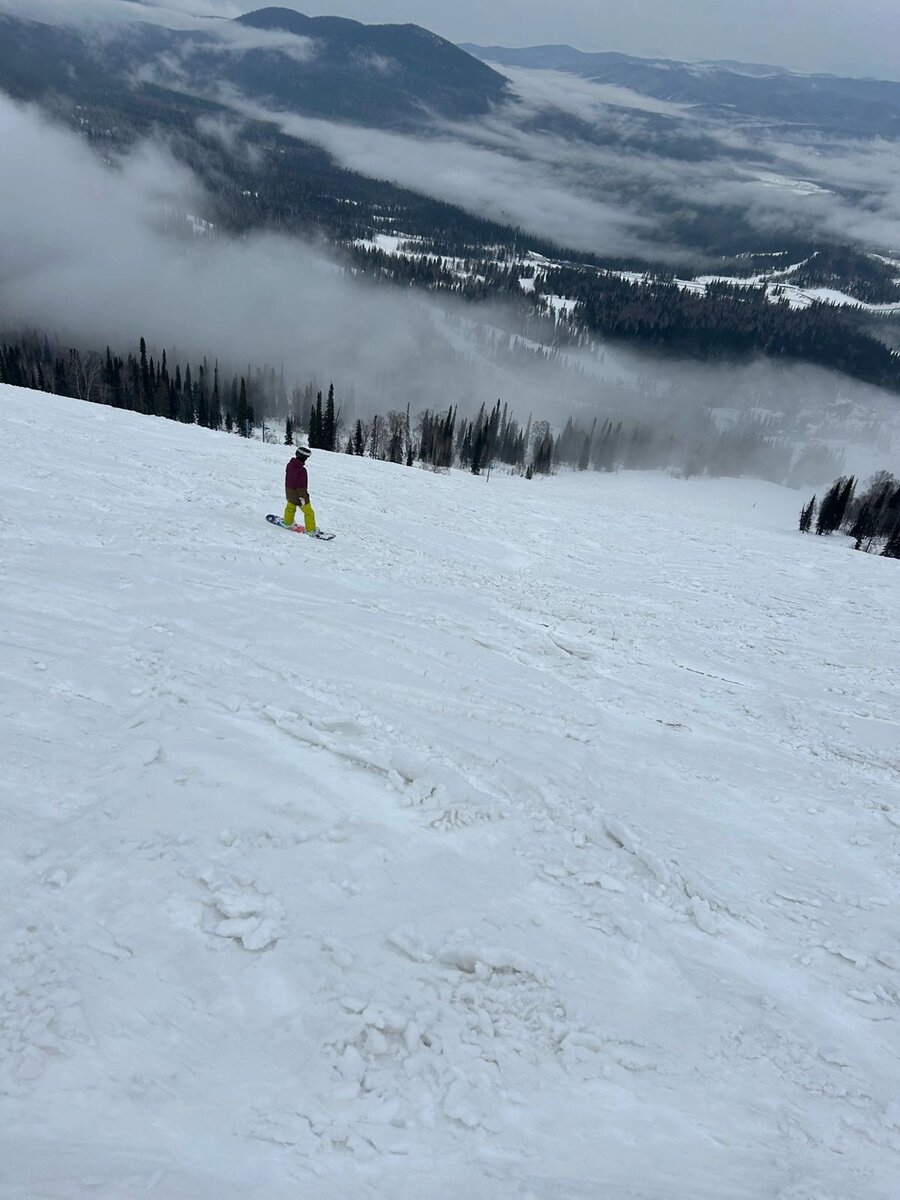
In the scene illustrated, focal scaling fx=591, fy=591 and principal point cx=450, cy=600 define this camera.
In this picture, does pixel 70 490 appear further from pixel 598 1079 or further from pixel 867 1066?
pixel 867 1066

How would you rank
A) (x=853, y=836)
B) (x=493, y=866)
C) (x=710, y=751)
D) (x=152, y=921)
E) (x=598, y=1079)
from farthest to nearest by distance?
(x=710, y=751)
(x=853, y=836)
(x=493, y=866)
(x=152, y=921)
(x=598, y=1079)

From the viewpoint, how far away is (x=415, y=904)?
6.79 meters

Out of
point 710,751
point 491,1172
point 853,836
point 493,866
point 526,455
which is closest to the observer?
point 491,1172

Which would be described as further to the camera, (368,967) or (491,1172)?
(368,967)

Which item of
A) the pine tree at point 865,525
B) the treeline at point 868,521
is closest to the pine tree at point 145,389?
the treeline at point 868,521

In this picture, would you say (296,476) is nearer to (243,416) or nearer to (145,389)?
(145,389)

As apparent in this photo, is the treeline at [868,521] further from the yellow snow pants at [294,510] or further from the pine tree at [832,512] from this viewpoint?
the yellow snow pants at [294,510]

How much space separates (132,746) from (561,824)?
19.7ft

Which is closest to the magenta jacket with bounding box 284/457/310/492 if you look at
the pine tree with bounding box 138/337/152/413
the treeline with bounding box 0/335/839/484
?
the treeline with bounding box 0/335/839/484

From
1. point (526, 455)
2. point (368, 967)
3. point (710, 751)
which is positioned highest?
point (368, 967)

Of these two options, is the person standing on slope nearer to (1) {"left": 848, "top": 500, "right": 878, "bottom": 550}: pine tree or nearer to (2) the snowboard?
(2) the snowboard

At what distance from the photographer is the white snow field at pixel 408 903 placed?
4.95m

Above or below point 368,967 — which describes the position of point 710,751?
below

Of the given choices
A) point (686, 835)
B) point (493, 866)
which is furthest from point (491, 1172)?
point (686, 835)
